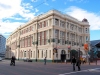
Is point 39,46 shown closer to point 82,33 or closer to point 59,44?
point 59,44

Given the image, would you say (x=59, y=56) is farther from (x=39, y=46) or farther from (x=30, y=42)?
(x=30, y=42)

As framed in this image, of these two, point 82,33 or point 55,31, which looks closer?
point 55,31

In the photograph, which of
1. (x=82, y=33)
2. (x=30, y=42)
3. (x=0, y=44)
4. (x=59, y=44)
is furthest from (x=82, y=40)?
(x=0, y=44)

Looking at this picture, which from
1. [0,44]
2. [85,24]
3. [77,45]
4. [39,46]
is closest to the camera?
[39,46]

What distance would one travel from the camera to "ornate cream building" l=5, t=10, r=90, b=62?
5975 centimetres

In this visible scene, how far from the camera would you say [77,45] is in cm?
7100

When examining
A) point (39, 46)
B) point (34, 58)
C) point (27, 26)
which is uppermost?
point (27, 26)

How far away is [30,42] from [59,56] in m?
18.0

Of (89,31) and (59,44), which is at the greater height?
(89,31)

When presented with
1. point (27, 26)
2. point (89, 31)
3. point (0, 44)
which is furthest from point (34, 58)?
point (0, 44)

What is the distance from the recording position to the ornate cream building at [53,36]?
5975 cm

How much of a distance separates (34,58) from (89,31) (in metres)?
27.6

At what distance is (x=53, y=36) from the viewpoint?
5859cm

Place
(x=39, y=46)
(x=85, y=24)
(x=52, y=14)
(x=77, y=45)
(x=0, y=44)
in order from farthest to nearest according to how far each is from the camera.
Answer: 1. (x=0, y=44)
2. (x=85, y=24)
3. (x=77, y=45)
4. (x=39, y=46)
5. (x=52, y=14)
